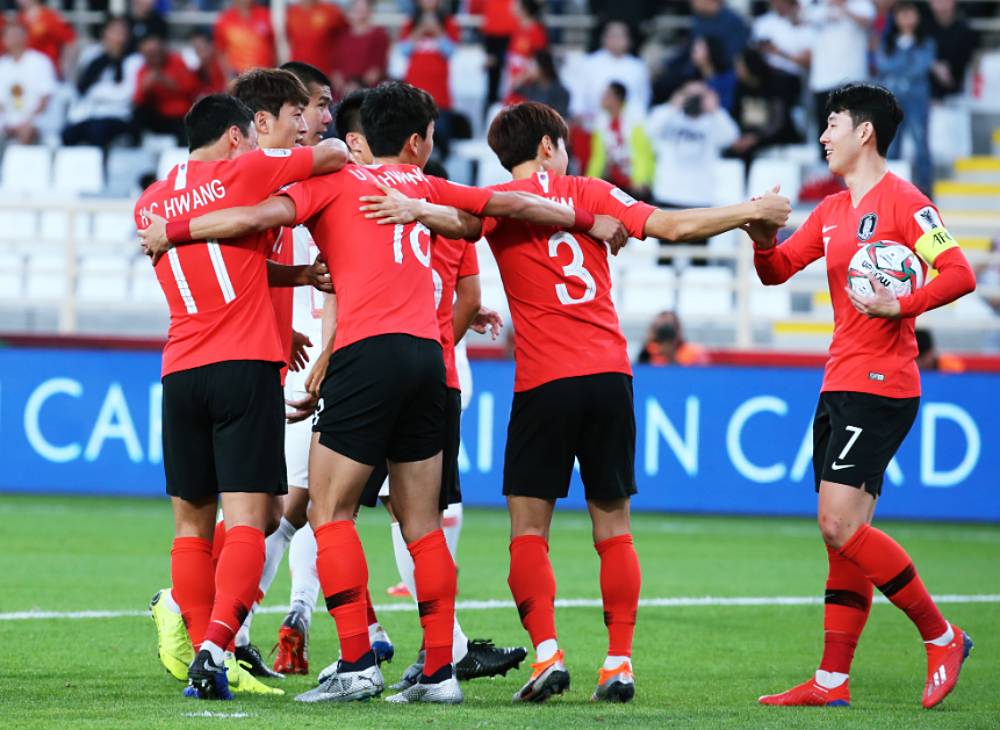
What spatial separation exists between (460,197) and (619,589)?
161 cm

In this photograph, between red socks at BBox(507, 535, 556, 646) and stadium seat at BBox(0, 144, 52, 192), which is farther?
stadium seat at BBox(0, 144, 52, 192)

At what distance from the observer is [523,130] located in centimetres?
648

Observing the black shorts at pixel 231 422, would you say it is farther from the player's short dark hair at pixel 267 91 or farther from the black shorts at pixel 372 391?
the player's short dark hair at pixel 267 91

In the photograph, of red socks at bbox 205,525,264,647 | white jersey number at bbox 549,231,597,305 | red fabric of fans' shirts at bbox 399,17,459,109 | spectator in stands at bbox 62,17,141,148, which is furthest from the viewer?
spectator in stands at bbox 62,17,141,148

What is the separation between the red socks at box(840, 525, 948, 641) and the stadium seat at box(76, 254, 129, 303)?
453 inches

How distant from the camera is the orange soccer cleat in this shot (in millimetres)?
6219

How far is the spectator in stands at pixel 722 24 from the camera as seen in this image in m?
18.1

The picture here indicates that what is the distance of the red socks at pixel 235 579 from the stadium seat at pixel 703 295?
34.1 ft

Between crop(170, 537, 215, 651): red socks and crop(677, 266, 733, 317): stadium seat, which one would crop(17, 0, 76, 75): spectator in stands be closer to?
crop(677, 266, 733, 317): stadium seat

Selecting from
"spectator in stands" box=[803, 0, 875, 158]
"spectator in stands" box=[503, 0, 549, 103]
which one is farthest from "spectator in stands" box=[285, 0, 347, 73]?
"spectator in stands" box=[803, 0, 875, 158]

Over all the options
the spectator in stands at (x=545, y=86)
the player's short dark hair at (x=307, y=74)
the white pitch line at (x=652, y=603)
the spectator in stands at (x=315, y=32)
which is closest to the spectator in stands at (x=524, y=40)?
the spectator in stands at (x=545, y=86)

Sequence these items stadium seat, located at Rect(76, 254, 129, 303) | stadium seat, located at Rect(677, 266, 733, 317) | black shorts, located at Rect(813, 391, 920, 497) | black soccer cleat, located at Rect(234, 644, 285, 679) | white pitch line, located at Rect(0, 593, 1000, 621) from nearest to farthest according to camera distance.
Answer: black shorts, located at Rect(813, 391, 920, 497) → black soccer cleat, located at Rect(234, 644, 285, 679) → white pitch line, located at Rect(0, 593, 1000, 621) → stadium seat, located at Rect(677, 266, 733, 317) → stadium seat, located at Rect(76, 254, 129, 303)

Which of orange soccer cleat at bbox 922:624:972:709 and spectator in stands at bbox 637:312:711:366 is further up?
spectator in stands at bbox 637:312:711:366

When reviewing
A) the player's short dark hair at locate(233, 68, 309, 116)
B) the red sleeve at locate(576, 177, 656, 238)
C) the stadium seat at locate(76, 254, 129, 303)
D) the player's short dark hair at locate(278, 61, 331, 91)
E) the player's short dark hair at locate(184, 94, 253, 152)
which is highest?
the player's short dark hair at locate(278, 61, 331, 91)
